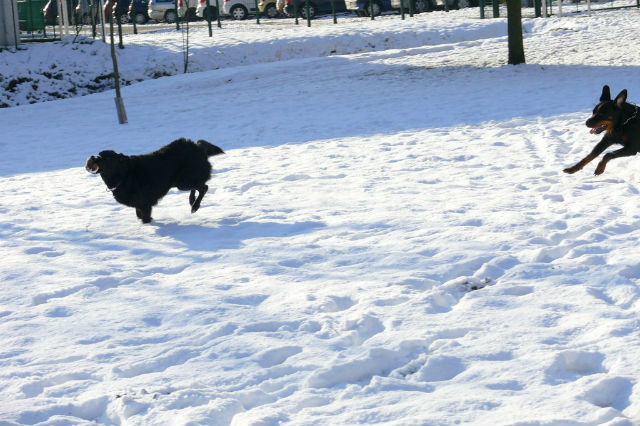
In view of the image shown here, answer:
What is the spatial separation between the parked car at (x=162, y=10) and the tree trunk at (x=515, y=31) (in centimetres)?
2470

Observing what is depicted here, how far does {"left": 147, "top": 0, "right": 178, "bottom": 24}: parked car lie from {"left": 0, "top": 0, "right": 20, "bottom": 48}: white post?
15.5 metres

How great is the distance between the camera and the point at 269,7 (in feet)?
122

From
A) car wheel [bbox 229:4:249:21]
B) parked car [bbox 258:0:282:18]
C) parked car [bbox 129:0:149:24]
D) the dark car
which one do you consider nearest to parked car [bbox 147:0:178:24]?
parked car [bbox 129:0:149:24]

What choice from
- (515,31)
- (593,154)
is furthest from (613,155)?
(515,31)

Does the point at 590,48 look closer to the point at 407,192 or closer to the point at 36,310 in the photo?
the point at 407,192

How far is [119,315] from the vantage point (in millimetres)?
5188

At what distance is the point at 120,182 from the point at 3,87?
14752 mm

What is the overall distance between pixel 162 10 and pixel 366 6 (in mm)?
11491

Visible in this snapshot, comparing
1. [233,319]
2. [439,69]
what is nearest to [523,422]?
[233,319]

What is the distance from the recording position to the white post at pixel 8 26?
2384 centimetres

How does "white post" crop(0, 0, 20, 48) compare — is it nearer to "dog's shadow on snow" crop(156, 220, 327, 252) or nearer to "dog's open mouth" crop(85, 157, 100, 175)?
"dog's open mouth" crop(85, 157, 100, 175)

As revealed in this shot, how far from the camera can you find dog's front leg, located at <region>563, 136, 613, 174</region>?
8125 millimetres

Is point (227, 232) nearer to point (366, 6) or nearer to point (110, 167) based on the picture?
point (110, 167)

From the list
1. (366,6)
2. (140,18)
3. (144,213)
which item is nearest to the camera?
(144,213)
